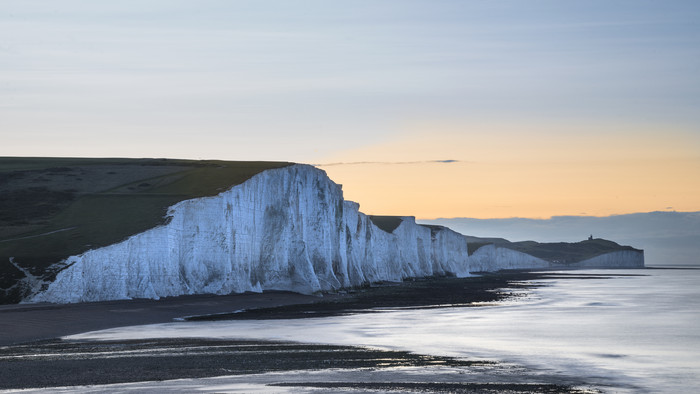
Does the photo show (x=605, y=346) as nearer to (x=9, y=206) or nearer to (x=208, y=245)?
(x=208, y=245)

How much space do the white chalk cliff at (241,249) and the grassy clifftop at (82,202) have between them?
1123 millimetres

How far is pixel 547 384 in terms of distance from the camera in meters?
18.0

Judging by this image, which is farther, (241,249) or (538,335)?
(241,249)

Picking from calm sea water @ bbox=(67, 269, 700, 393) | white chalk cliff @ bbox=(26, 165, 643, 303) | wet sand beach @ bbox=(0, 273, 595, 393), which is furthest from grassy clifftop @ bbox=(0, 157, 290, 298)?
calm sea water @ bbox=(67, 269, 700, 393)

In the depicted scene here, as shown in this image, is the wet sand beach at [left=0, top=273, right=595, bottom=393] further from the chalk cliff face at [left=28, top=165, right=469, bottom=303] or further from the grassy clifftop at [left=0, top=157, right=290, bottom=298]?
the grassy clifftop at [left=0, top=157, right=290, bottom=298]

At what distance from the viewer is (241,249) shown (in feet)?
185

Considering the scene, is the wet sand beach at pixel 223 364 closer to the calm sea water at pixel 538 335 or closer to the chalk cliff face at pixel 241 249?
the calm sea water at pixel 538 335

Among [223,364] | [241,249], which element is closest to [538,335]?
[223,364]

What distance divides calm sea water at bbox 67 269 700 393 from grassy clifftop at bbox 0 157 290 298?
1372cm

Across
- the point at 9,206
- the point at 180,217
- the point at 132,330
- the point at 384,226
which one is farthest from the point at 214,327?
the point at 384,226

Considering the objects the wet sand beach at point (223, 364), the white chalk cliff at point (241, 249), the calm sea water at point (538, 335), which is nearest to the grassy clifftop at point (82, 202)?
the white chalk cliff at point (241, 249)

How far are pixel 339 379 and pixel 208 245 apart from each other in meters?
35.2

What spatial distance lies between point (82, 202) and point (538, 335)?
126 ft

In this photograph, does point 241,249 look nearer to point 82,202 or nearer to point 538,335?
point 82,202
